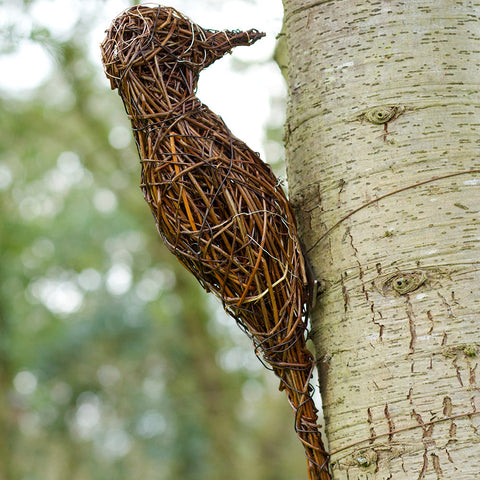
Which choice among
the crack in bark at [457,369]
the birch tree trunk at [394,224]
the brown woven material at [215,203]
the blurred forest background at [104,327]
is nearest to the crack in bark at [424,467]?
the birch tree trunk at [394,224]

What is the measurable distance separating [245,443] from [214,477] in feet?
8.45

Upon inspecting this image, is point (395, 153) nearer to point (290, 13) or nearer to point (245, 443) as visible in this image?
point (290, 13)

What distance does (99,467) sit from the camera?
16.4m

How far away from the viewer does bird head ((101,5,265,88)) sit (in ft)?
5.27

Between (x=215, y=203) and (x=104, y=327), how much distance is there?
11.6 meters

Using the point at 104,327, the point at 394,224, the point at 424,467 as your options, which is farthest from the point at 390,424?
the point at 104,327

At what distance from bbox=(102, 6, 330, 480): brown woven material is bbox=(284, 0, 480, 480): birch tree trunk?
96 millimetres

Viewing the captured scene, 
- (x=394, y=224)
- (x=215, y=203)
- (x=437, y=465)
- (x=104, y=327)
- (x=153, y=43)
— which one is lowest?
(x=437, y=465)

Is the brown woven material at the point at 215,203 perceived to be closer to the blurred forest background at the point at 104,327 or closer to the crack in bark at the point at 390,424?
the crack in bark at the point at 390,424

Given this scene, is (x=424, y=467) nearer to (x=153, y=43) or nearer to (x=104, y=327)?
(x=153, y=43)

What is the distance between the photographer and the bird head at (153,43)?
5.27 ft

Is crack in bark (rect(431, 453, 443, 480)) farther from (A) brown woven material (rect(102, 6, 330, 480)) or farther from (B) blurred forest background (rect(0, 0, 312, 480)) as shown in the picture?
(B) blurred forest background (rect(0, 0, 312, 480))

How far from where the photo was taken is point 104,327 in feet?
41.8

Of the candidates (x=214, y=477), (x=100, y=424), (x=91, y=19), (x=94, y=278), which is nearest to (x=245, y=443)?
(x=214, y=477)
